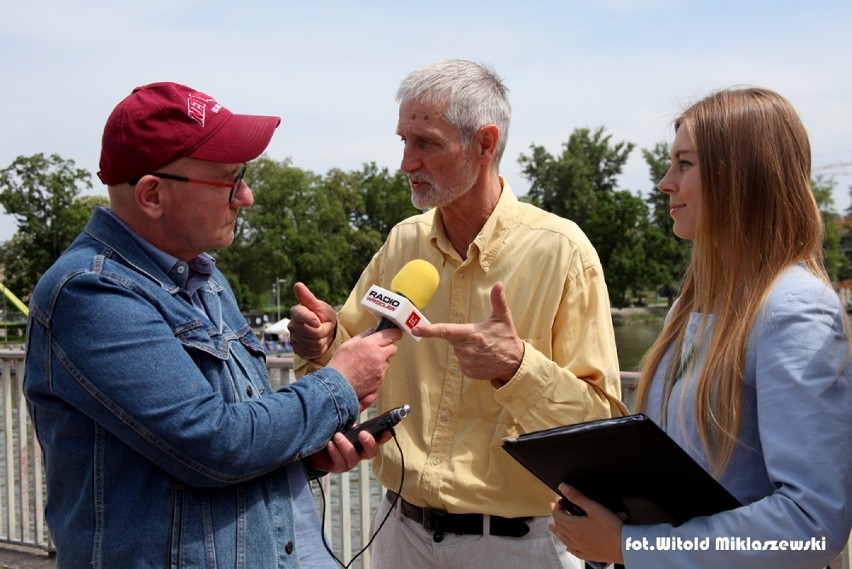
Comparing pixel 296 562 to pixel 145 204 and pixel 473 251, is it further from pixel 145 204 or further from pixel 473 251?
pixel 473 251

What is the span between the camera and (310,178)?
63062mm

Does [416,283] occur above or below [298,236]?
above

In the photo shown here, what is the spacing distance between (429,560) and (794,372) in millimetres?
1460

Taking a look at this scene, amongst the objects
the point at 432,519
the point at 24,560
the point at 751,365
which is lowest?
the point at 24,560

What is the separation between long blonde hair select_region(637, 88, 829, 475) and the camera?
5.98 ft

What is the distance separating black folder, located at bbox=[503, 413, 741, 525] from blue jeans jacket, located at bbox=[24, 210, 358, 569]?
1.73 feet

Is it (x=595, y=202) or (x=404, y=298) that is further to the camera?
(x=595, y=202)

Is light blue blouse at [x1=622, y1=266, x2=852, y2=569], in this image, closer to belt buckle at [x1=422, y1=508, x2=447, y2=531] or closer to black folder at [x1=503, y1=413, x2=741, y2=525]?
black folder at [x1=503, y1=413, x2=741, y2=525]

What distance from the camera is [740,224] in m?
1.91

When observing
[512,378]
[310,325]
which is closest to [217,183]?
[310,325]

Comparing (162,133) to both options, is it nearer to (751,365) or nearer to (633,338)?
(751,365)

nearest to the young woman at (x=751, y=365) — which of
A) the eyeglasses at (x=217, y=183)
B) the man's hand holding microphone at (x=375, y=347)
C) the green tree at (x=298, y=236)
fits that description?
the man's hand holding microphone at (x=375, y=347)

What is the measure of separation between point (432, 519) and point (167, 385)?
1193mm

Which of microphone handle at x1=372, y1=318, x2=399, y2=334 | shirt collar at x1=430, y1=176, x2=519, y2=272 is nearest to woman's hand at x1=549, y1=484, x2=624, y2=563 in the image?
microphone handle at x1=372, y1=318, x2=399, y2=334
